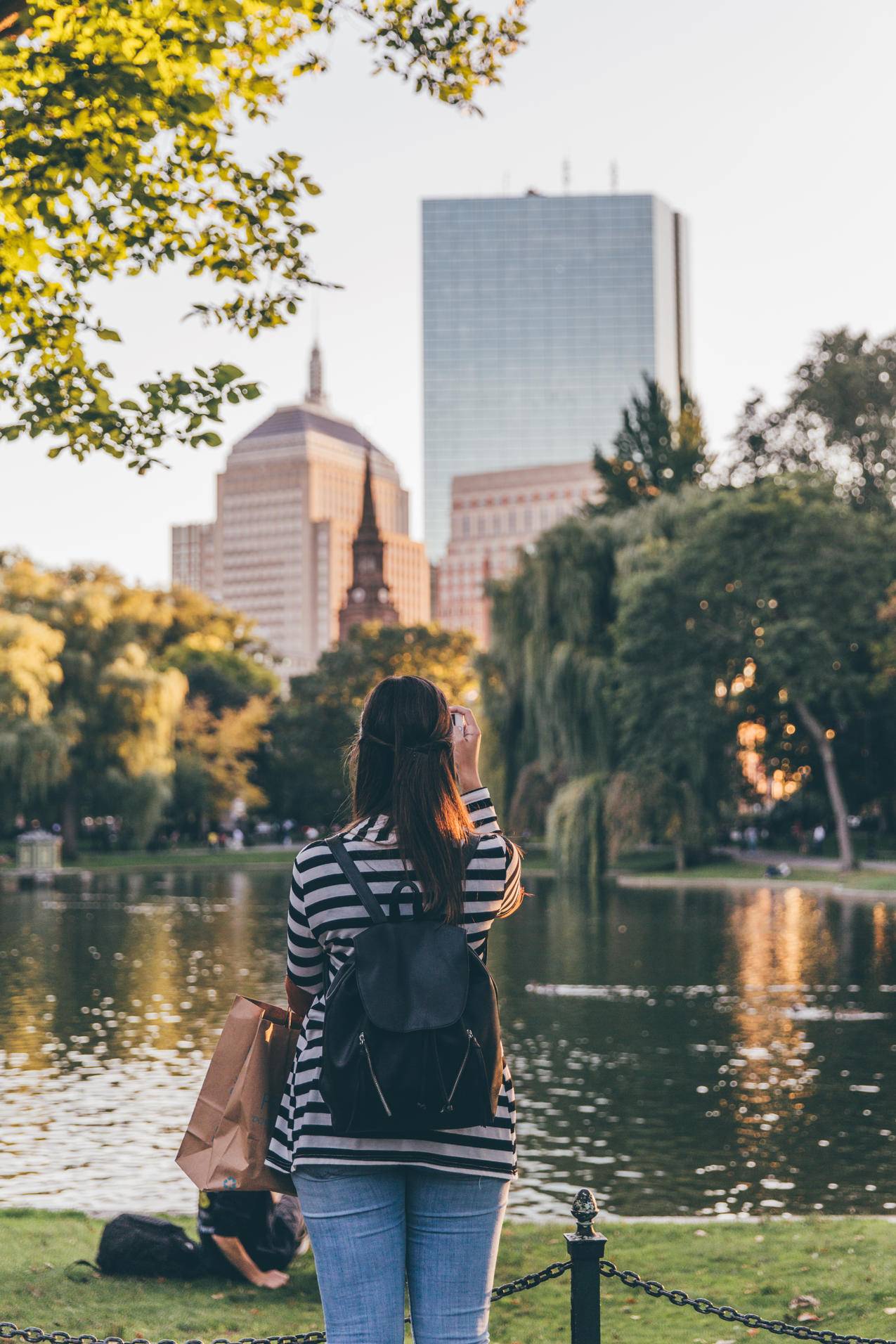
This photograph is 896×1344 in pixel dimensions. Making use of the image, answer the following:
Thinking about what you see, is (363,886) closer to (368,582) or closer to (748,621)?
(748,621)

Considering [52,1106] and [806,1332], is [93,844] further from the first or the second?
[806,1332]

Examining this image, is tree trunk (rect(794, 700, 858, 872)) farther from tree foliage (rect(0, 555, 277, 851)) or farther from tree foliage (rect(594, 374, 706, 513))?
tree foliage (rect(0, 555, 277, 851))

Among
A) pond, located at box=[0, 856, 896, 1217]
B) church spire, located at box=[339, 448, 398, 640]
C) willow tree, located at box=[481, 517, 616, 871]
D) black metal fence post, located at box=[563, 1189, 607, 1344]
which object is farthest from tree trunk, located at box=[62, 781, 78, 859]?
church spire, located at box=[339, 448, 398, 640]

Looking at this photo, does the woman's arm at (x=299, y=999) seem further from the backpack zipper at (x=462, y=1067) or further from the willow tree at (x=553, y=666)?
the willow tree at (x=553, y=666)

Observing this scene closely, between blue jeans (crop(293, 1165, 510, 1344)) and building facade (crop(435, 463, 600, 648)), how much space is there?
15215cm

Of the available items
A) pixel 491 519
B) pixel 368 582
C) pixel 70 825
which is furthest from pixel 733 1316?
pixel 491 519

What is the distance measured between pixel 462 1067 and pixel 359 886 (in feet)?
1.26

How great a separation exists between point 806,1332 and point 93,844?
62504 millimetres

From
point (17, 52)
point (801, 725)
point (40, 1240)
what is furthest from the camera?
point (801, 725)

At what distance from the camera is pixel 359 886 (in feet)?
9.68

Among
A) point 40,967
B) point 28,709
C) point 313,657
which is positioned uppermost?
point 313,657

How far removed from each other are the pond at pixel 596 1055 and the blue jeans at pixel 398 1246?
5.79m

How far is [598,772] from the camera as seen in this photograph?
135 ft

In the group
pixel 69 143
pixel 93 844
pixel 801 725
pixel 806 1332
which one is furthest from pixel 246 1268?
pixel 93 844
